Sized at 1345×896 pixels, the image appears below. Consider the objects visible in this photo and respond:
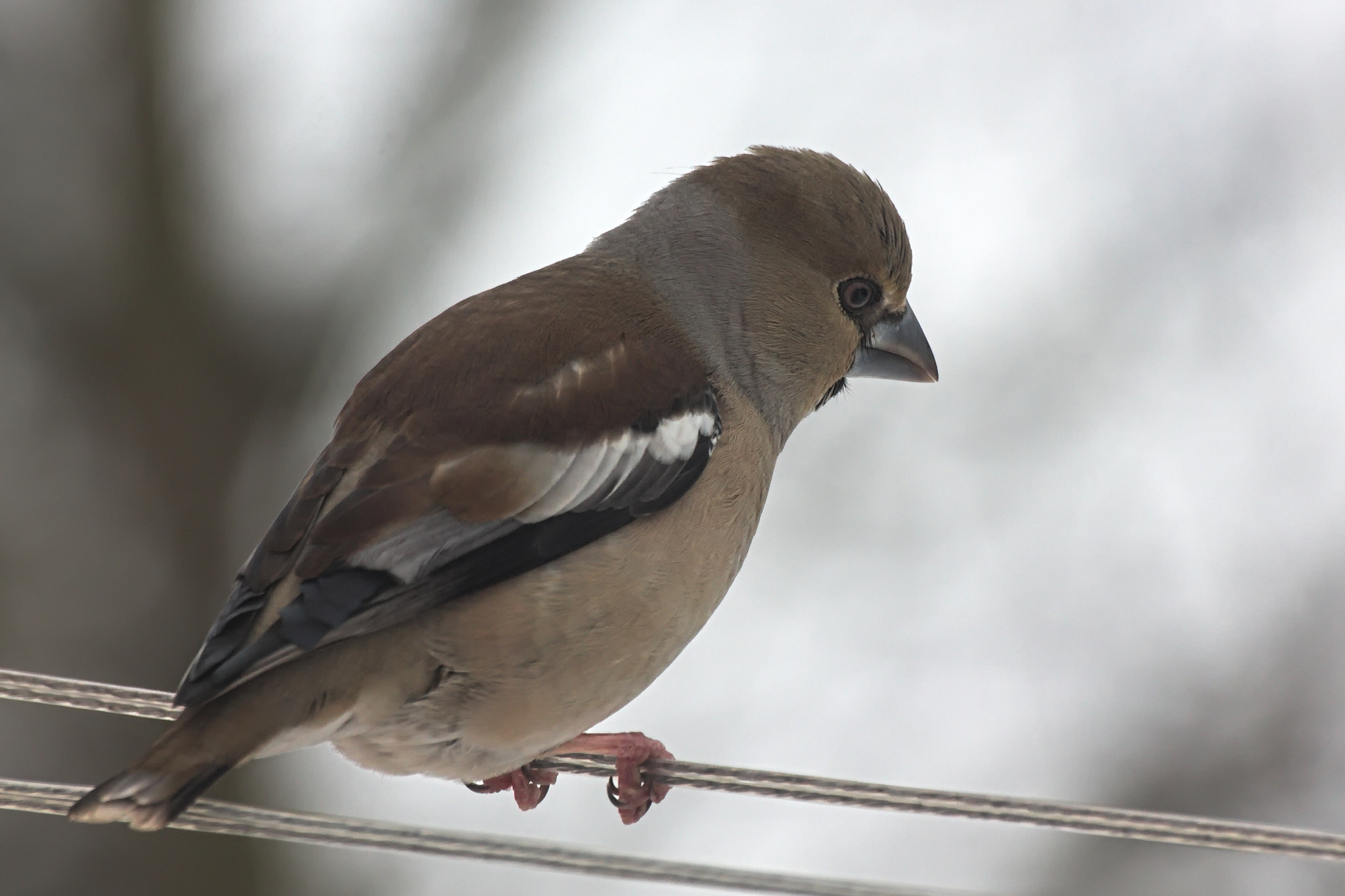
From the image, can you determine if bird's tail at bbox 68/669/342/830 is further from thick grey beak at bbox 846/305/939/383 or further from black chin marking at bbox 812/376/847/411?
thick grey beak at bbox 846/305/939/383

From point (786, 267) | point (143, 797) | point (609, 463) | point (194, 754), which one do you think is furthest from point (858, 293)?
point (143, 797)

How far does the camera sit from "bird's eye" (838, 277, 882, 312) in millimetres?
4289

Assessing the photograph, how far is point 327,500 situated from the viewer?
3111mm

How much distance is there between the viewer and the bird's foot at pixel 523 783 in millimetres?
3900

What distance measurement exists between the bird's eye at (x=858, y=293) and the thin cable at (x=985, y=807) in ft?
6.35

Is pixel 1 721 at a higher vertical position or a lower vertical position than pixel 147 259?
lower

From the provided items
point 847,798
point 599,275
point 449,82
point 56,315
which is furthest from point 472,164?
point 847,798

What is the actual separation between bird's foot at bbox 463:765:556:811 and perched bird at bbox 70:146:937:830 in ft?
0.04

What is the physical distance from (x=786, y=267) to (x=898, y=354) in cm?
50

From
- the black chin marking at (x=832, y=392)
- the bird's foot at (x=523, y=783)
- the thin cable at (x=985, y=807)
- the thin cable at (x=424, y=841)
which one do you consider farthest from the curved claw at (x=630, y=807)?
the black chin marking at (x=832, y=392)

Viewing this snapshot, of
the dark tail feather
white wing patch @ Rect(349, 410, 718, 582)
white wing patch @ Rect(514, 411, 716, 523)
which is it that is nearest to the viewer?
the dark tail feather

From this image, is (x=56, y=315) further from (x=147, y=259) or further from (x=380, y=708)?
(x=380, y=708)

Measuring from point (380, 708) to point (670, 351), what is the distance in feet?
4.03

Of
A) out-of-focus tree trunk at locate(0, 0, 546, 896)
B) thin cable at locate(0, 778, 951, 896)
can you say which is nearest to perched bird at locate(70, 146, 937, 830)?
thin cable at locate(0, 778, 951, 896)
